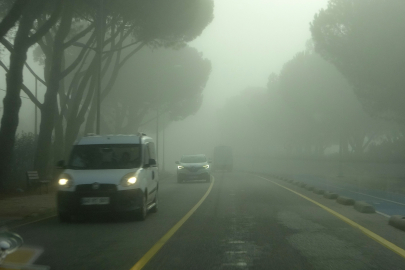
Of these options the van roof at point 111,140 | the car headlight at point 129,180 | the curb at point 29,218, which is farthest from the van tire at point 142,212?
the curb at point 29,218

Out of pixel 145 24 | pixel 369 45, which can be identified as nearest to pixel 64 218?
pixel 145 24

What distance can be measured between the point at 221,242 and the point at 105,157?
4766 millimetres

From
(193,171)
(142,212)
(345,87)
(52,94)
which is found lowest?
(142,212)

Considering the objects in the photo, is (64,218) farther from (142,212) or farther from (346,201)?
(346,201)

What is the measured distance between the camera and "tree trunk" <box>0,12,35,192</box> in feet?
61.6

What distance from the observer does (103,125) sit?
4394 centimetres

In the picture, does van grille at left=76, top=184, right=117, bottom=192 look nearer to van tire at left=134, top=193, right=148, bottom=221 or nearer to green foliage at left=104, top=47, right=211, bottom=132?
van tire at left=134, top=193, right=148, bottom=221

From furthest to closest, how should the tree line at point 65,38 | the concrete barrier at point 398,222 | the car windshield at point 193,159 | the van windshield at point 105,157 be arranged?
the car windshield at point 193,159
the tree line at point 65,38
the van windshield at point 105,157
the concrete barrier at point 398,222

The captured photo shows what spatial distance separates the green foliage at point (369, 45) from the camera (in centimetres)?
3114

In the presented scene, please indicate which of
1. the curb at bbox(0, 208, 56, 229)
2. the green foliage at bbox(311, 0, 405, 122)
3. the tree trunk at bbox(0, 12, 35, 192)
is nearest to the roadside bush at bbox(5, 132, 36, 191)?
the tree trunk at bbox(0, 12, 35, 192)

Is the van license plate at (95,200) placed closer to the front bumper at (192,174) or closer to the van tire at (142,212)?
the van tire at (142,212)

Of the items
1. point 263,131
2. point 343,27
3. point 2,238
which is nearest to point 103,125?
point 343,27

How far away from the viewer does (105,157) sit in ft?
41.8

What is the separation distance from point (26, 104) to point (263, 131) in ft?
203
